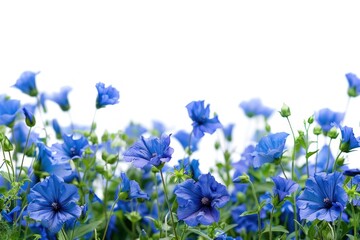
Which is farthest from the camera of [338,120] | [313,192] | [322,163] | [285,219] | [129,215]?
[322,163]

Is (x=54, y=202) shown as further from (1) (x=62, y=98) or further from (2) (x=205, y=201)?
(1) (x=62, y=98)

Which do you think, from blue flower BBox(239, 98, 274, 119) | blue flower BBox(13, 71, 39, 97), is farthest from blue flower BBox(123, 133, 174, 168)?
blue flower BBox(239, 98, 274, 119)

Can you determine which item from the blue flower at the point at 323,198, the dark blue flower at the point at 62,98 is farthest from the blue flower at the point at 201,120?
the dark blue flower at the point at 62,98

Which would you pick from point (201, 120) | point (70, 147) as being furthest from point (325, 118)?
point (70, 147)

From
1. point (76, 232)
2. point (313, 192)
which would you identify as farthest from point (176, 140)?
point (313, 192)

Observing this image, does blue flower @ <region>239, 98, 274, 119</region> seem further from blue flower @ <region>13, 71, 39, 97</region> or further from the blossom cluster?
blue flower @ <region>13, 71, 39, 97</region>

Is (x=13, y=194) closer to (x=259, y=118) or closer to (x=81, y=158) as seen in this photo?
(x=81, y=158)
